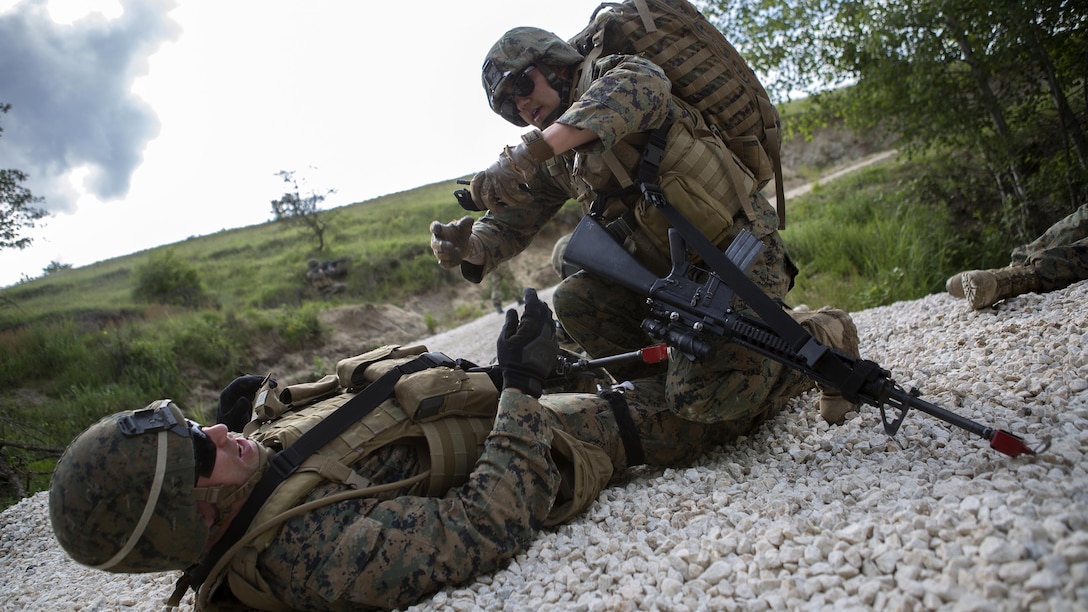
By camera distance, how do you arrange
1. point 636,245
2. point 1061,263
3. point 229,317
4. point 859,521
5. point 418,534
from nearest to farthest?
point 859,521 → point 418,534 → point 636,245 → point 1061,263 → point 229,317

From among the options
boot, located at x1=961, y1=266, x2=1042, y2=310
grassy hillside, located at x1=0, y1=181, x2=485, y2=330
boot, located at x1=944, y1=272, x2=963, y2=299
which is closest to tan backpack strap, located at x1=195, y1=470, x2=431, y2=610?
boot, located at x1=961, y1=266, x2=1042, y2=310

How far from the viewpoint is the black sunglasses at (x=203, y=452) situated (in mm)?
2277

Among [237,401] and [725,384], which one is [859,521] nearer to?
[725,384]

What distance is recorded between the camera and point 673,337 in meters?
2.84

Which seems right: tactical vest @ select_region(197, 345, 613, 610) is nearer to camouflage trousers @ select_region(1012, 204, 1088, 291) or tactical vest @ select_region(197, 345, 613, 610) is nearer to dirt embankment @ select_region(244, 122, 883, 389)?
camouflage trousers @ select_region(1012, 204, 1088, 291)

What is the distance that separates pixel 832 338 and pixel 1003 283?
69.7 inches

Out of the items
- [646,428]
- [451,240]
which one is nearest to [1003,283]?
[646,428]

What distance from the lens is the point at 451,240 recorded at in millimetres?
3506

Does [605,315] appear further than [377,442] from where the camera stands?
Yes

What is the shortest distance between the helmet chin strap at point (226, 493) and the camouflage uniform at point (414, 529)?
243 millimetres

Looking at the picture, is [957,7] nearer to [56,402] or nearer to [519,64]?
[519,64]

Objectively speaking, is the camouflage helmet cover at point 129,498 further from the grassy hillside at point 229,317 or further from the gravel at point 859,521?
the grassy hillside at point 229,317

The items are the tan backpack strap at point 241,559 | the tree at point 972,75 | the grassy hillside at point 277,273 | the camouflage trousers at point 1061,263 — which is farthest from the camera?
the grassy hillside at point 277,273

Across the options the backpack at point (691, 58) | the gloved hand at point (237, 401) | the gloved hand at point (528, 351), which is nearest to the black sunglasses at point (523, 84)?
the backpack at point (691, 58)
